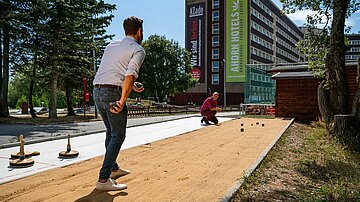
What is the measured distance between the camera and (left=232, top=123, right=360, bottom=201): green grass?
135 inches

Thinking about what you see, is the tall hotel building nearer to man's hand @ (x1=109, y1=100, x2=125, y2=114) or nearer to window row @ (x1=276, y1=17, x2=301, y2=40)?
window row @ (x1=276, y1=17, x2=301, y2=40)

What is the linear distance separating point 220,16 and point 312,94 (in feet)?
151

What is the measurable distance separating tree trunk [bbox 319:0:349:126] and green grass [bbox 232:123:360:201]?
2296mm

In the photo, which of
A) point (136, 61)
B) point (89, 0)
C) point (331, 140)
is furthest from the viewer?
point (89, 0)

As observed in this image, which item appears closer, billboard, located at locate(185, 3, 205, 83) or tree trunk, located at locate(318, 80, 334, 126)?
tree trunk, located at locate(318, 80, 334, 126)

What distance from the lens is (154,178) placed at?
158 inches

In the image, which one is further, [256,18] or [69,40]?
[256,18]

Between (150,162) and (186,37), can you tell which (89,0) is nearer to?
(150,162)

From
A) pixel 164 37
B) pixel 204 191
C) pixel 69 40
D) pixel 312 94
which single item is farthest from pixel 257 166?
pixel 164 37

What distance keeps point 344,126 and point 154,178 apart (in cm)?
567

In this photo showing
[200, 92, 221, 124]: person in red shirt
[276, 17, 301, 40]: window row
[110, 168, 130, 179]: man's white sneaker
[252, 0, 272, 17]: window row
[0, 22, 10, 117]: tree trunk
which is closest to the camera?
[110, 168, 130, 179]: man's white sneaker

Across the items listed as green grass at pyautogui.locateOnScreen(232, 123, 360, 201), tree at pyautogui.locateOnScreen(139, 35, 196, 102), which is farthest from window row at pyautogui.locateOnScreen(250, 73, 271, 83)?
tree at pyautogui.locateOnScreen(139, 35, 196, 102)

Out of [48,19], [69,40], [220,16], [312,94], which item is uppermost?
[220,16]

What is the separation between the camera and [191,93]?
5966 centimetres
